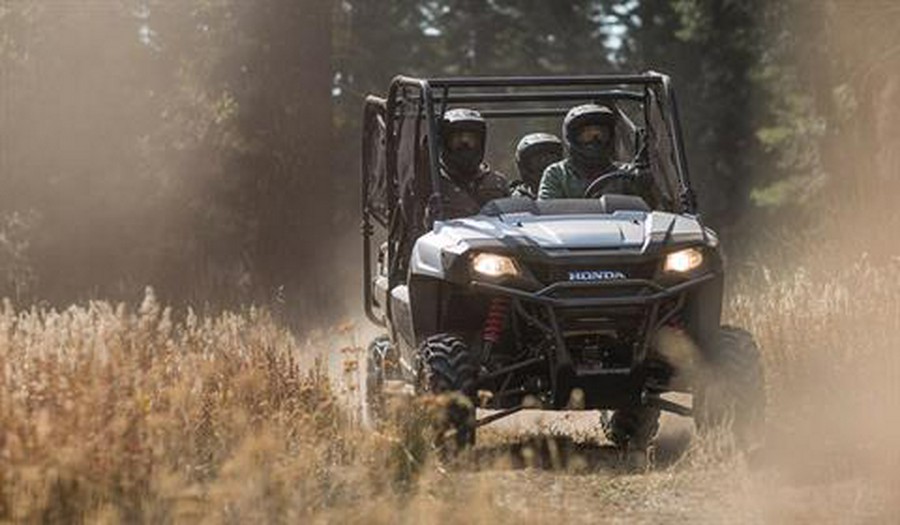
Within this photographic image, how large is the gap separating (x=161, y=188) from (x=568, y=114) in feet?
33.3

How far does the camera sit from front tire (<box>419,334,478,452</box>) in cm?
913

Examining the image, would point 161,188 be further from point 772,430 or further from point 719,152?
point 719,152

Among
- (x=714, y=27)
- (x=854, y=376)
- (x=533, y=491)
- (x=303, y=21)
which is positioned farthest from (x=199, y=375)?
(x=714, y=27)

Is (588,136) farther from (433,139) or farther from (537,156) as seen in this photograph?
(433,139)

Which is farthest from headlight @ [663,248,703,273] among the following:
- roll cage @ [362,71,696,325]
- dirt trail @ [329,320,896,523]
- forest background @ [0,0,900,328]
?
forest background @ [0,0,900,328]

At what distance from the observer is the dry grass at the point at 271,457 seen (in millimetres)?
6996

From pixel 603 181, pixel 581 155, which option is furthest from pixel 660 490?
pixel 581 155

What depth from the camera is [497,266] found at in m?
9.43

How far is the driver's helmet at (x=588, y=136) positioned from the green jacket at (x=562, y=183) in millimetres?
106

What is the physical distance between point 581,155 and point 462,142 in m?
0.77

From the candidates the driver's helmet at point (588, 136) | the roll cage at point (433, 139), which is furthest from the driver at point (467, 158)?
the driver's helmet at point (588, 136)

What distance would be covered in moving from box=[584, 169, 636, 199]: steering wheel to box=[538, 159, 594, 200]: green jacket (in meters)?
0.15

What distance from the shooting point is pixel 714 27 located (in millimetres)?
36844

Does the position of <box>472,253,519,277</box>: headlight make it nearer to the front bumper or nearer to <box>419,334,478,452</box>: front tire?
the front bumper
